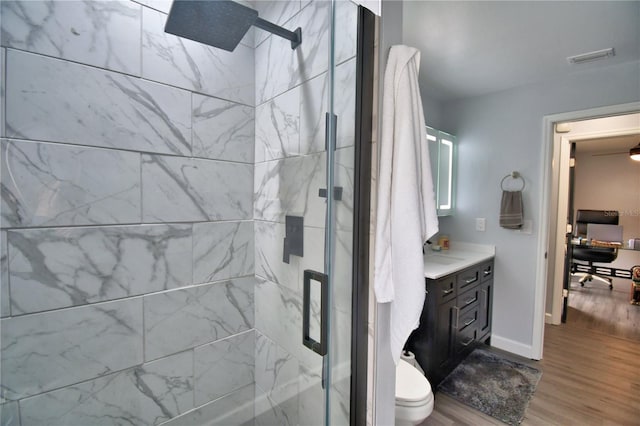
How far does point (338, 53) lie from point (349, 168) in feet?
1.31

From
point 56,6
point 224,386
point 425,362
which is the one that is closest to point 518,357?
point 425,362

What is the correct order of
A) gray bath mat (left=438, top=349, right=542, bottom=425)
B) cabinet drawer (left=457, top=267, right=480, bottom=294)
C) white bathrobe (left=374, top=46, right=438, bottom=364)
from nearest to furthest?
1. white bathrobe (left=374, top=46, right=438, bottom=364)
2. gray bath mat (left=438, top=349, right=542, bottom=425)
3. cabinet drawer (left=457, top=267, right=480, bottom=294)

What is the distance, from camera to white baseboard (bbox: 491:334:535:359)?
8.48 ft

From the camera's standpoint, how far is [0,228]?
3.18ft

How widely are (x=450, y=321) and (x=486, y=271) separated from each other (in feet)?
2.65

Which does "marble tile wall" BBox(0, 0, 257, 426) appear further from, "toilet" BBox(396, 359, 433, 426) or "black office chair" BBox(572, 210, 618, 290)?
"black office chair" BBox(572, 210, 618, 290)

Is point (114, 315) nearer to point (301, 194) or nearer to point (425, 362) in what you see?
point (301, 194)

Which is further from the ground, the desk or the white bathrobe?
the white bathrobe

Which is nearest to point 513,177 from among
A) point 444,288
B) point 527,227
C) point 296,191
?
point 527,227

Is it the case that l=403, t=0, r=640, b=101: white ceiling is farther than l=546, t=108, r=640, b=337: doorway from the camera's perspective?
No

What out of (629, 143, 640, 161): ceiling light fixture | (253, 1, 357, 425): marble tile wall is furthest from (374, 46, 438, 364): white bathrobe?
(629, 143, 640, 161): ceiling light fixture

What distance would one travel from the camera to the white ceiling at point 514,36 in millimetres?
1615

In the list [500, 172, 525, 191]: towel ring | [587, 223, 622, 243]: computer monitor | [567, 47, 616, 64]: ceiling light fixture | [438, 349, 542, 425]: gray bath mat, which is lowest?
[438, 349, 542, 425]: gray bath mat

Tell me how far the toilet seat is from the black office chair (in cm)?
376
